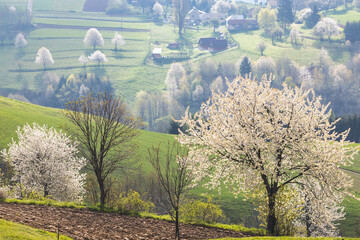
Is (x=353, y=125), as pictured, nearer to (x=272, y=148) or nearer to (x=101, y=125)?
(x=272, y=148)

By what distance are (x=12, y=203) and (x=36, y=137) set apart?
18.9 m

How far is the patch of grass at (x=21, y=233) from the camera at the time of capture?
1773 centimetres

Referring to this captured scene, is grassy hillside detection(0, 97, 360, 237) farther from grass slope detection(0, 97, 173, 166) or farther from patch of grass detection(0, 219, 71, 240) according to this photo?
patch of grass detection(0, 219, 71, 240)

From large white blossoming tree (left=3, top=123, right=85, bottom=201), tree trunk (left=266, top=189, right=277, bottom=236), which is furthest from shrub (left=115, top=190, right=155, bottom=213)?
large white blossoming tree (left=3, top=123, right=85, bottom=201)

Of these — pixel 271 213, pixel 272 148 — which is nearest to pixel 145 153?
pixel 271 213

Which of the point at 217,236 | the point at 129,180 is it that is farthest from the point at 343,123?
the point at 217,236

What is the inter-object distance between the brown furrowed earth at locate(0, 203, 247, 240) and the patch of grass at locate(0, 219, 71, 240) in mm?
1396

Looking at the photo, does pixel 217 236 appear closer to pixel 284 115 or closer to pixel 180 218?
pixel 180 218

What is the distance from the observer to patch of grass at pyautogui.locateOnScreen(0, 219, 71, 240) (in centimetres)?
1773

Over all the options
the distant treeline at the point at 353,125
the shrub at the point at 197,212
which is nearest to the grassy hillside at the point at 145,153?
the shrub at the point at 197,212

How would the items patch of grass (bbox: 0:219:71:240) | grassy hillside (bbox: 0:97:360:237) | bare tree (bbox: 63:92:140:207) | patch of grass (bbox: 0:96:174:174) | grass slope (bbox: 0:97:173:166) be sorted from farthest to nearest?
grass slope (bbox: 0:97:173:166), patch of grass (bbox: 0:96:174:174), grassy hillside (bbox: 0:97:360:237), bare tree (bbox: 63:92:140:207), patch of grass (bbox: 0:219:71:240)

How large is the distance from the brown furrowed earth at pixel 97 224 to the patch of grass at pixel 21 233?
1396 millimetres

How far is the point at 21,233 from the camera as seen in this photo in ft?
60.4

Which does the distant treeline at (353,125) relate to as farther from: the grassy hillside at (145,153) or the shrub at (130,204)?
the shrub at (130,204)
